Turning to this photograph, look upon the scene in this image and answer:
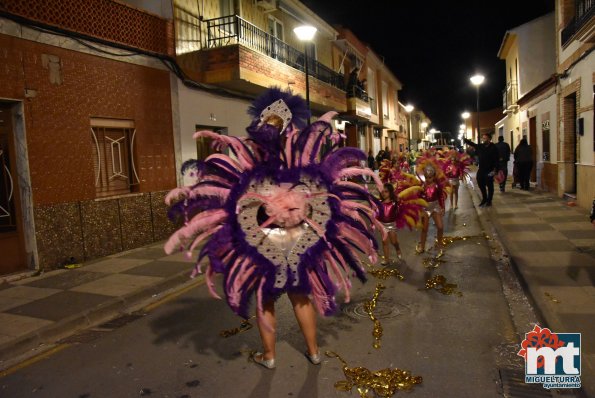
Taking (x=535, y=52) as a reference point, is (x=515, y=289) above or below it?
below

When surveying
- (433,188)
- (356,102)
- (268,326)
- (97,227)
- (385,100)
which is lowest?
(268,326)

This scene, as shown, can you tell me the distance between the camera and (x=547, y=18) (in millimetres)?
24344

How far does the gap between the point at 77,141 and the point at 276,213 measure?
664cm

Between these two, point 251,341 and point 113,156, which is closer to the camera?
point 251,341

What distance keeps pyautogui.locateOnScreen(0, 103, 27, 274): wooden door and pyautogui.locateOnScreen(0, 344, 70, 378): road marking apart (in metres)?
3.59

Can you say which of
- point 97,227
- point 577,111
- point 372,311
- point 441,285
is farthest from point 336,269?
point 577,111

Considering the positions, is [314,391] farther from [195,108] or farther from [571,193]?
[571,193]

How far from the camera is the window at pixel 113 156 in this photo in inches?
373

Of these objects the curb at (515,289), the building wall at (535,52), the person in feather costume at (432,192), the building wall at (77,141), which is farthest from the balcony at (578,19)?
the building wall at (535,52)

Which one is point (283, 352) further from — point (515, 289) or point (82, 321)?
point (515, 289)

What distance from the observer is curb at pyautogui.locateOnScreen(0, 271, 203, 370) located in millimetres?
4840

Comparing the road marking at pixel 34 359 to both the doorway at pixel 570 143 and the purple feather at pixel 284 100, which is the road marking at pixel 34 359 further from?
the doorway at pixel 570 143

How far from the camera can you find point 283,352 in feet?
14.1

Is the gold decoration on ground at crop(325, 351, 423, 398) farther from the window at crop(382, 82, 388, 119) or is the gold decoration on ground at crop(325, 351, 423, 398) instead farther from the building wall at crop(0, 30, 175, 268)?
the window at crop(382, 82, 388, 119)
